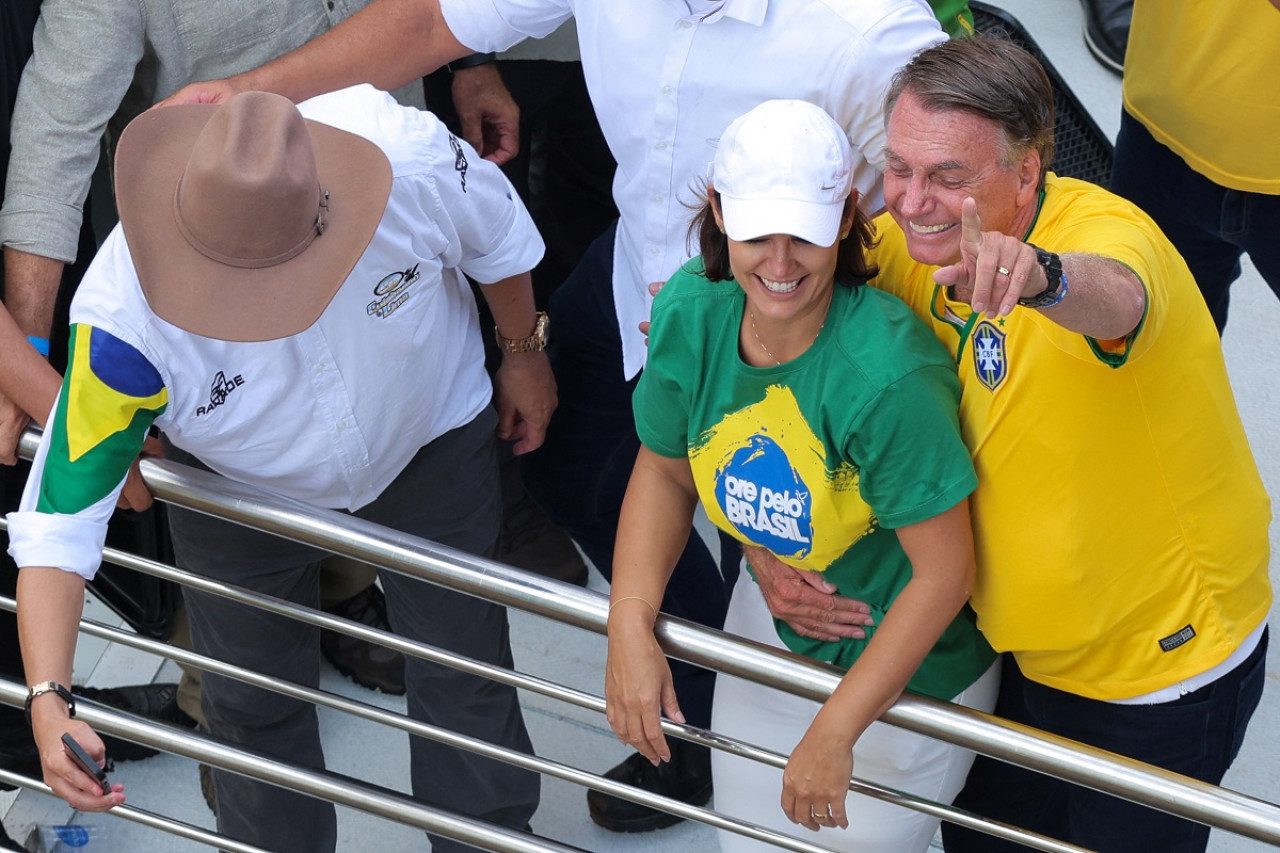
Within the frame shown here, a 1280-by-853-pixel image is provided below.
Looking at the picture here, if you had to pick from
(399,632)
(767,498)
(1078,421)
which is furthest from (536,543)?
(1078,421)

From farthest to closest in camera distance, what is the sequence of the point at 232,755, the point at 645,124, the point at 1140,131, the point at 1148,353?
the point at 1140,131
the point at 645,124
the point at 232,755
the point at 1148,353

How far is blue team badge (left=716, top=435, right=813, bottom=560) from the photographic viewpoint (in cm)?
143

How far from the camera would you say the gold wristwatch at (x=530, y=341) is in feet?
6.86

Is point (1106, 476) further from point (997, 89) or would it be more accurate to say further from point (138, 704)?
point (138, 704)

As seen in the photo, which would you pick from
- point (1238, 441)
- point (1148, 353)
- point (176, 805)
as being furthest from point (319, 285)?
point (176, 805)

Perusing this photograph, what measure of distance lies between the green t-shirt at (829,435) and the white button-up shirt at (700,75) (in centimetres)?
29

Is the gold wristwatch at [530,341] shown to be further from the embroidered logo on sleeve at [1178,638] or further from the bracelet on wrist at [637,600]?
the embroidered logo on sleeve at [1178,638]

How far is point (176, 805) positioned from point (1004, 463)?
1758 mm

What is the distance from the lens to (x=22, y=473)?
2061 millimetres

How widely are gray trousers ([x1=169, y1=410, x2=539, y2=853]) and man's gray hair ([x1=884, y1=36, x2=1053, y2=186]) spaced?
92 centimetres

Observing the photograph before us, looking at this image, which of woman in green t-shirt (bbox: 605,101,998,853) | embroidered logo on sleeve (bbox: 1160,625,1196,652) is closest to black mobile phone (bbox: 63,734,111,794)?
woman in green t-shirt (bbox: 605,101,998,853)

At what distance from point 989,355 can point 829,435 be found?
18 cm

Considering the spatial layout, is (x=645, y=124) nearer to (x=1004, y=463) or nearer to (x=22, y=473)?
(x=1004, y=463)

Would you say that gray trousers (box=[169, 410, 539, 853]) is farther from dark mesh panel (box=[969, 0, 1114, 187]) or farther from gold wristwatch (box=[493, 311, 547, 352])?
dark mesh panel (box=[969, 0, 1114, 187])
